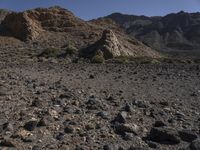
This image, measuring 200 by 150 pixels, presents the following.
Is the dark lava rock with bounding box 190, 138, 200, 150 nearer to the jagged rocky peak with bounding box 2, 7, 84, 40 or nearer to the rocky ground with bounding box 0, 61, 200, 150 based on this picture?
the rocky ground with bounding box 0, 61, 200, 150

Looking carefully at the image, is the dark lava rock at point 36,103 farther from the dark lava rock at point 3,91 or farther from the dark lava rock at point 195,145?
the dark lava rock at point 195,145

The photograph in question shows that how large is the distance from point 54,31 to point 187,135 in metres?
44.4

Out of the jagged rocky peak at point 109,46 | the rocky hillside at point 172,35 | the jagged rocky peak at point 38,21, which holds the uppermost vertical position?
the jagged rocky peak at point 38,21

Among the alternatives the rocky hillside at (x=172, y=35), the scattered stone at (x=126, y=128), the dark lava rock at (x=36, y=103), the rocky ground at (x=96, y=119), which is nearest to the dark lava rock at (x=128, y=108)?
the rocky ground at (x=96, y=119)

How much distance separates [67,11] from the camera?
56625 millimetres

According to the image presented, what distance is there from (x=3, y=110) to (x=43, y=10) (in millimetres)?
45874

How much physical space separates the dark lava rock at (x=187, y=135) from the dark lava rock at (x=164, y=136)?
8 cm

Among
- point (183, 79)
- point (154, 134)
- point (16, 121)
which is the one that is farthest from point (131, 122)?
point (183, 79)

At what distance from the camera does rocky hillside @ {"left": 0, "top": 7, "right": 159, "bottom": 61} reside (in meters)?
45.4

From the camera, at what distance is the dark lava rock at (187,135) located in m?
7.27

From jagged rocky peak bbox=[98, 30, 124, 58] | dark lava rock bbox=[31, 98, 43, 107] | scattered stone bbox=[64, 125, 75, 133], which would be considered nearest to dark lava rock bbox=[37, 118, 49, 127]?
scattered stone bbox=[64, 125, 75, 133]

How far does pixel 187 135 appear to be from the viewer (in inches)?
290

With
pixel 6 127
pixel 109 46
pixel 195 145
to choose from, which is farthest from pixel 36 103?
pixel 109 46

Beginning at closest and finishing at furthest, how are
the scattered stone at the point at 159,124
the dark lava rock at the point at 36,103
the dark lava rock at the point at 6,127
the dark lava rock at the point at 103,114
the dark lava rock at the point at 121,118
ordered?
the dark lava rock at the point at 6,127 → the scattered stone at the point at 159,124 → the dark lava rock at the point at 121,118 → the dark lava rock at the point at 103,114 → the dark lava rock at the point at 36,103
